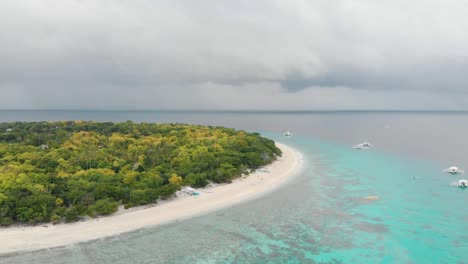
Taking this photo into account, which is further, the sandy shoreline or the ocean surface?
the sandy shoreline

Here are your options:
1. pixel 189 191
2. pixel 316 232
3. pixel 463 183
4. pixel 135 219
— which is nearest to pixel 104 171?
pixel 189 191

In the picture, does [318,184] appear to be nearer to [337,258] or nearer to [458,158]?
[337,258]

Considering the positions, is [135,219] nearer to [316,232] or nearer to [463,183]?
[316,232]

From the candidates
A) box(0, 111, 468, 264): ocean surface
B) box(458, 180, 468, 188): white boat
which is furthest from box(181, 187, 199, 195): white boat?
box(458, 180, 468, 188): white boat

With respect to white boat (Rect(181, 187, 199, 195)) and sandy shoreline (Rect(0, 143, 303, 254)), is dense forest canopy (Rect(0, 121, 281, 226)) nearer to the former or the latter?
white boat (Rect(181, 187, 199, 195))

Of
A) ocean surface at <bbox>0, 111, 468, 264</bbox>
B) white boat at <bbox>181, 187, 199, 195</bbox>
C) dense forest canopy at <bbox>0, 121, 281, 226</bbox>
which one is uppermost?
dense forest canopy at <bbox>0, 121, 281, 226</bbox>

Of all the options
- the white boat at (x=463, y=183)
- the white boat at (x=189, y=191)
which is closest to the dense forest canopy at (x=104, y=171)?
the white boat at (x=189, y=191)

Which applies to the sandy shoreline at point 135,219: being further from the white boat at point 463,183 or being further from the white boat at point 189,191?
A: the white boat at point 463,183
